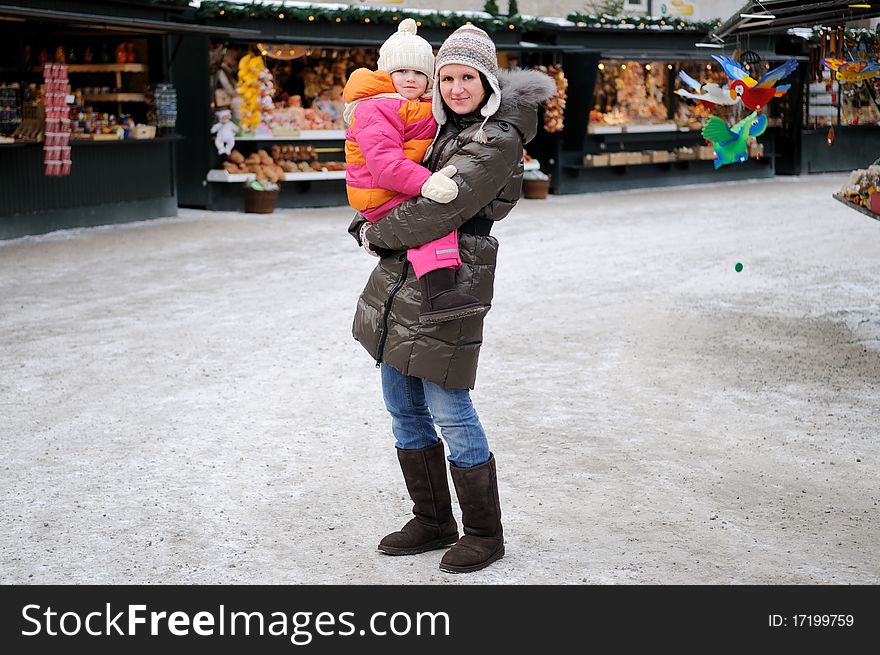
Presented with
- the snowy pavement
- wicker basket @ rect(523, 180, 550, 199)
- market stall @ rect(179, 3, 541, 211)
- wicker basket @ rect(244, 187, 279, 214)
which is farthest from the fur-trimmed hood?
wicker basket @ rect(523, 180, 550, 199)

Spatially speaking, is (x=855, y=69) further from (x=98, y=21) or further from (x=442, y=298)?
(x=98, y=21)

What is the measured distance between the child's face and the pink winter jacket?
28mm

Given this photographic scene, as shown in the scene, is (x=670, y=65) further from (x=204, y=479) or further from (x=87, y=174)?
(x=204, y=479)

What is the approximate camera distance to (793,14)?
805 cm

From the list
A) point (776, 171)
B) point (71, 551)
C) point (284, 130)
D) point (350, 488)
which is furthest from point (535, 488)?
point (776, 171)

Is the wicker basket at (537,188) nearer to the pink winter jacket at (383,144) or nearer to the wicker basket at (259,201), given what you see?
the wicker basket at (259,201)

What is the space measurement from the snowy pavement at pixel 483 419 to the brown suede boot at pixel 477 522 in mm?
74

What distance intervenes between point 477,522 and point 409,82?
4.82ft

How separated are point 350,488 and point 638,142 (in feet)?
59.1

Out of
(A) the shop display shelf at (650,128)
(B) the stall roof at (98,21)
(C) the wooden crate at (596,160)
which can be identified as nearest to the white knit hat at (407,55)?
(B) the stall roof at (98,21)

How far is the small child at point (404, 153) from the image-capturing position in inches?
146

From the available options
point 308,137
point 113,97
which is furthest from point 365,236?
point 308,137

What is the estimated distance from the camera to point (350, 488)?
4.93m

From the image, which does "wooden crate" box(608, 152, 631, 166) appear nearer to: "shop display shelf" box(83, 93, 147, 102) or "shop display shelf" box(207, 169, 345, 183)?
"shop display shelf" box(207, 169, 345, 183)
